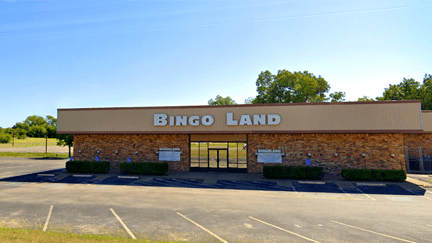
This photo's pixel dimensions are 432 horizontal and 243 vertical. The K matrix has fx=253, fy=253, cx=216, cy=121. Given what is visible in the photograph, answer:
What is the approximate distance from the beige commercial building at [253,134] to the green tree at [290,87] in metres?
33.8

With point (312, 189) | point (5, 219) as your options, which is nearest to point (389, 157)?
point (312, 189)

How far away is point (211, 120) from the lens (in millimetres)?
23828

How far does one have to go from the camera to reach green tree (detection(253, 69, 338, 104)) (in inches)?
2375

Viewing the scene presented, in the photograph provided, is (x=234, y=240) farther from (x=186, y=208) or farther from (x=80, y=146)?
(x=80, y=146)

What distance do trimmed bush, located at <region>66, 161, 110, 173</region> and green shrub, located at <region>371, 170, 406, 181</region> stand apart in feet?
78.7

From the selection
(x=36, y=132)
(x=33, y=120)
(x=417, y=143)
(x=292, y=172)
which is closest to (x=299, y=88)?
(x=417, y=143)

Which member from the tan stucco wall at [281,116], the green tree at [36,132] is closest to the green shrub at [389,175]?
the tan stucco wall at [281,116]

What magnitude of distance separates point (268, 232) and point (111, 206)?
8.00 m

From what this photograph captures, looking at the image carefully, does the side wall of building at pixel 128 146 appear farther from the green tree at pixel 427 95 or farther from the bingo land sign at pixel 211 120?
the green tree at pixel 427 95

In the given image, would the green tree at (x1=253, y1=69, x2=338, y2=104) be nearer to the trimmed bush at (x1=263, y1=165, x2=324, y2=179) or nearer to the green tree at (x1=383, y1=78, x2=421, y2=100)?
the green tree at (x1=383, y1=78, x2=421, y2=100)

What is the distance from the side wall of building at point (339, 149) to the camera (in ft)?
72.5

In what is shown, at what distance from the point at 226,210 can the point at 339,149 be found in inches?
588

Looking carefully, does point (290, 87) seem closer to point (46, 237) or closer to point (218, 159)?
point (218, 159)

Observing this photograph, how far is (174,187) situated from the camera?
1819 cm
